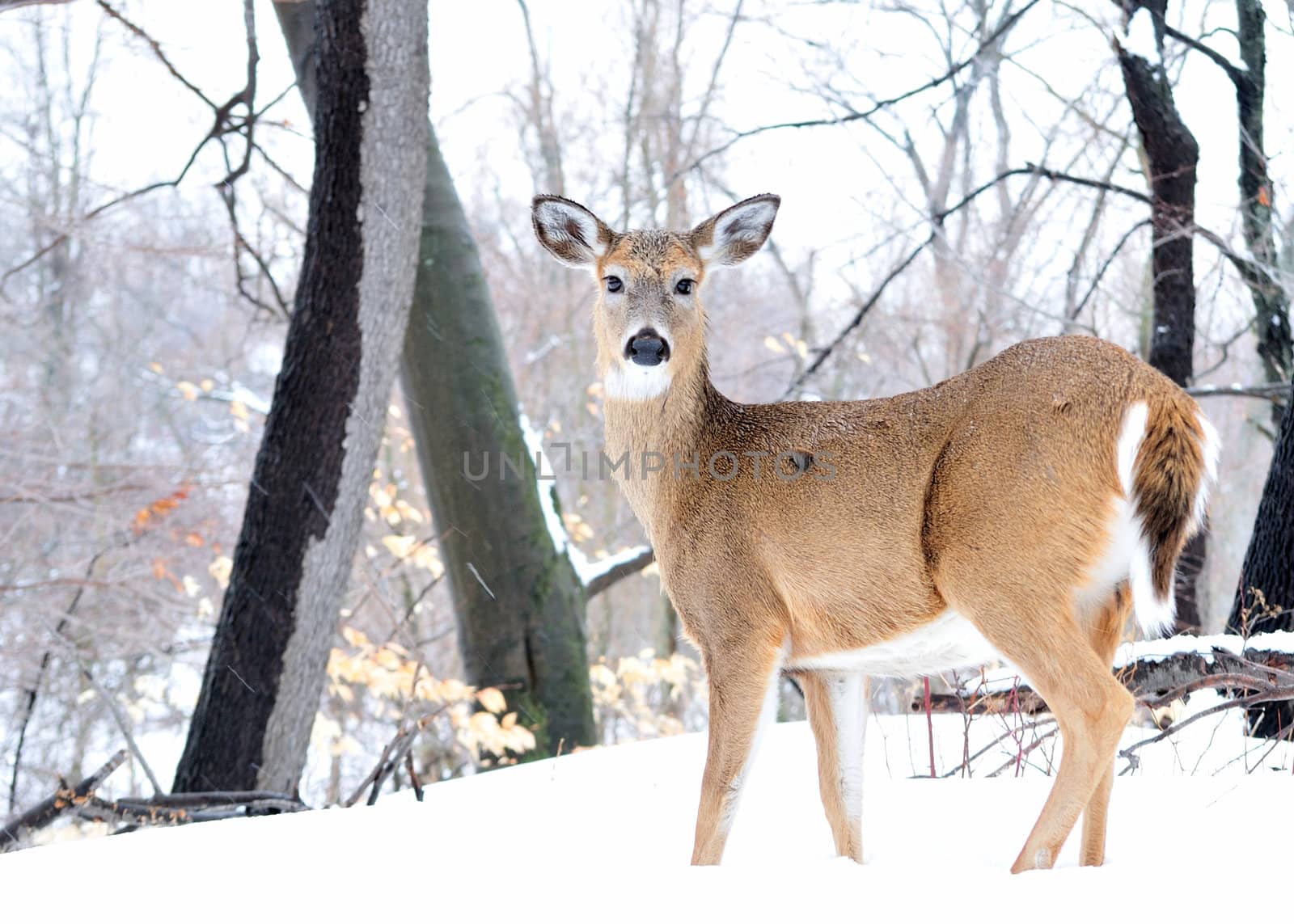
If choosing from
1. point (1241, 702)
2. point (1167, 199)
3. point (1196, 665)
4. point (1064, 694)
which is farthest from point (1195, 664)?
point (1167, 199)

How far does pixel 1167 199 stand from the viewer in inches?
343

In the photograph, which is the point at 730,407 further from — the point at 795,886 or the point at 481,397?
the point at 481,397

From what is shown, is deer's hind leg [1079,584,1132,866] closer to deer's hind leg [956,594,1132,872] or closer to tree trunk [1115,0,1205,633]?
deer's hind leg [956,594,1132,872]

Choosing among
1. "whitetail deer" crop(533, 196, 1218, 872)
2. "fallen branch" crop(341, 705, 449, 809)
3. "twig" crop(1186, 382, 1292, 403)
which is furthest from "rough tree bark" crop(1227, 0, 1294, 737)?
"fallen branch" crop(341, 705, 449, 809)

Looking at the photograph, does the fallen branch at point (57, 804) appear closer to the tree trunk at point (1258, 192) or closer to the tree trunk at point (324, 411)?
the tree trunk at point (324, 411)

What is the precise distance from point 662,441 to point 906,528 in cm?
112

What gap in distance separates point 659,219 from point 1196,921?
13.1 metres

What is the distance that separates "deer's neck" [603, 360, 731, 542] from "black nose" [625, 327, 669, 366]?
225 mm

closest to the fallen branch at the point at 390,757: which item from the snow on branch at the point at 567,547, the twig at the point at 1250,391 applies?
the snow on branch at the point at 567,547

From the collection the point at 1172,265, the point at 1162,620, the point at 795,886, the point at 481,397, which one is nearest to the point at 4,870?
the point at 795,886

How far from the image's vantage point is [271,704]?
641 cm

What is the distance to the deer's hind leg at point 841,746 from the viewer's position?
3.77 m

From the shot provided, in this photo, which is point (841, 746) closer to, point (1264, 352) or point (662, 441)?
point (662, 441)

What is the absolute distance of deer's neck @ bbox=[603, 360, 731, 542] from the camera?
4.20 metres
